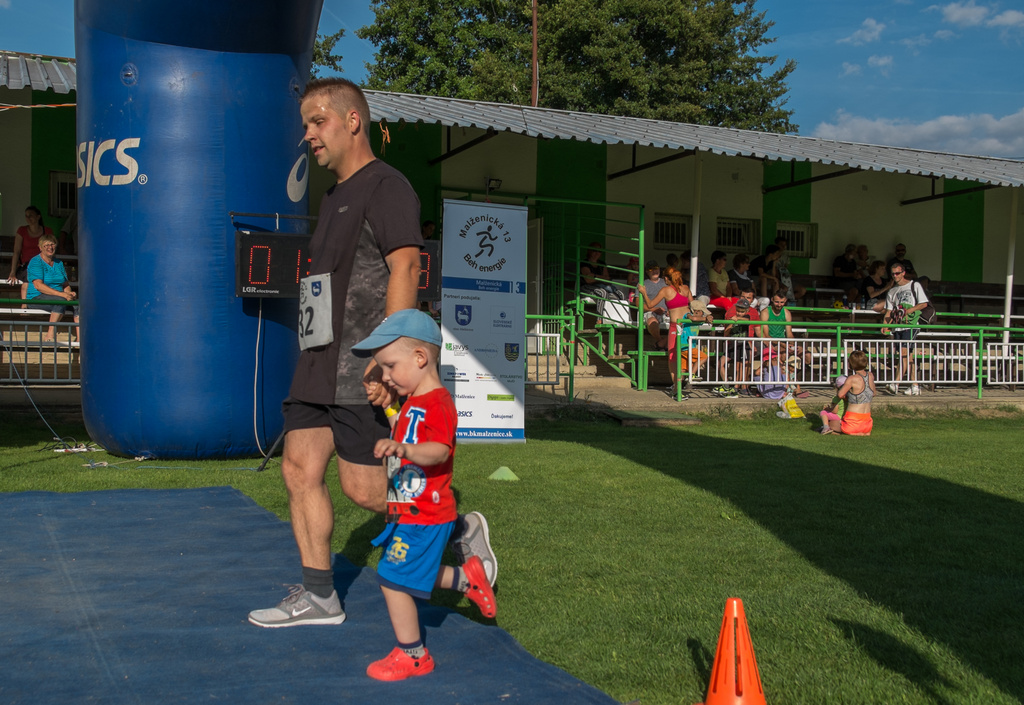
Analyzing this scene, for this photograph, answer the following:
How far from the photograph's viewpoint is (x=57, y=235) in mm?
13492

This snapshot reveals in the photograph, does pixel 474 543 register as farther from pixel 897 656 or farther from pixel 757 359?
pixel 757 359

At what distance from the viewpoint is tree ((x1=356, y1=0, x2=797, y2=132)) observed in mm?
32531

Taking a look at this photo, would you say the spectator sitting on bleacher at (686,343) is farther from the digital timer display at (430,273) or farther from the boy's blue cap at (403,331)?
the boy's blue cap at (403,331)

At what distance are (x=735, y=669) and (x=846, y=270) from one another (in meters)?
16.6

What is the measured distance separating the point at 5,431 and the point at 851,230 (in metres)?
15.6

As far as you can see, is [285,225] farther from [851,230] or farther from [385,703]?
[851,230]

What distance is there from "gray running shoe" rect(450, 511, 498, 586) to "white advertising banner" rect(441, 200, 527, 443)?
5.76 metres

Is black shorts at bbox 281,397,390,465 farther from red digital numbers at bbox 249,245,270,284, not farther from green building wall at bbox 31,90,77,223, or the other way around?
green building wall at bbox 31,90,77,223

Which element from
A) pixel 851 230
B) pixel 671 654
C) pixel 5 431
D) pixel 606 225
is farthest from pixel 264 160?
pixel 851 230

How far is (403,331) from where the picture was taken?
308 cm

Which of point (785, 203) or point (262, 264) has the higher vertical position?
point (785, 203)

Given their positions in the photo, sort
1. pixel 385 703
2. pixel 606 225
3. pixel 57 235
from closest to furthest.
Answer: pixel 385 703 → pixel 57 235 → pixel 606 225

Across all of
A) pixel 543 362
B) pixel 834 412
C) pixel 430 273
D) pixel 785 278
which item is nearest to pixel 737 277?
pixel 785 278

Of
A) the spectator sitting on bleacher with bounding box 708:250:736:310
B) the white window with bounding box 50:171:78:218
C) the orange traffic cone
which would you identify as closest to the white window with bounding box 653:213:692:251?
the spectator sitting on bleacher with bounding box 708:250:736:310
